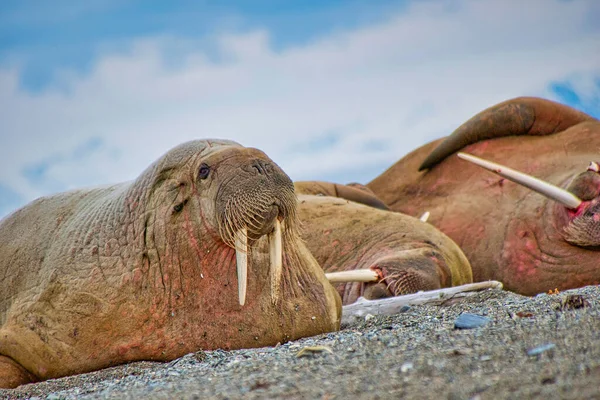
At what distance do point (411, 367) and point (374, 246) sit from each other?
4.86m

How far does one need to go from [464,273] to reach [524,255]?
0.84 meters

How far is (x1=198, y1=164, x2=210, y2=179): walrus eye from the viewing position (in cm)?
489

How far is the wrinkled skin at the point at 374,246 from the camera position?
7.01 meters

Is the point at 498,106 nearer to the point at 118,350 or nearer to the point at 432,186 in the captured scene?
the point at 432,186

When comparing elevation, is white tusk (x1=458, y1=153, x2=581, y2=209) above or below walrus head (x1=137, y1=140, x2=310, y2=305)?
below

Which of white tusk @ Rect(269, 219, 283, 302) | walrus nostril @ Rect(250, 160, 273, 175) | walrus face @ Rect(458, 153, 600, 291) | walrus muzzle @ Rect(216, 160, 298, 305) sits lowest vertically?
walrus face @ Rect(458, 153, 600, 291)

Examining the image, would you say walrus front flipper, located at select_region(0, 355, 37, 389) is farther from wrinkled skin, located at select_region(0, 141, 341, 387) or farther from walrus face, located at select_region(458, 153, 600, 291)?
walrus face, located at select_region(458, 153, 600, 291)

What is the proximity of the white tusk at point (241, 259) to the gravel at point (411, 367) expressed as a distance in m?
0.33

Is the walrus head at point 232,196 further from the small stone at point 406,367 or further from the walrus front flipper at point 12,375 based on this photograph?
→ the small stone at point 406,367

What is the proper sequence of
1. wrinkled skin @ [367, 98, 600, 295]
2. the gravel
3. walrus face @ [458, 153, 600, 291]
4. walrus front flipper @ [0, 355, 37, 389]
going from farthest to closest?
wrinkled skin @ [367, 98, 600, 295] < walrus face @ [458, 153, 600, 291] < walrus front flipper @ [0, 355, 37, 389] < the gravel

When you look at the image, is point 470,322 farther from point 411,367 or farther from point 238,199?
point 238,199

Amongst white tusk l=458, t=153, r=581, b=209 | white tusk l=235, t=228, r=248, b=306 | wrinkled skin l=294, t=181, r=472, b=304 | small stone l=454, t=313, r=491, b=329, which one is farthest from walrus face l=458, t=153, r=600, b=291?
small stone l=454, t=313, r=491, b=329

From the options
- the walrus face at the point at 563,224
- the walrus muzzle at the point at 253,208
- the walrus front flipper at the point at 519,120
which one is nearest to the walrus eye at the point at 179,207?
the walrus muzzle at the point at 253,208

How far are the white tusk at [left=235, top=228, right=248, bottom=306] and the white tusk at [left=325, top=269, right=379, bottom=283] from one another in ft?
6.32
